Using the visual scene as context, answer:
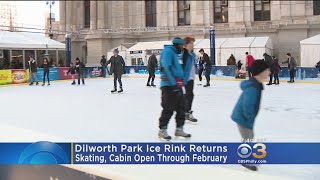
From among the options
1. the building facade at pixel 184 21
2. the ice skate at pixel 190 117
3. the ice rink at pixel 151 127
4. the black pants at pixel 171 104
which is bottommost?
the ice rink at pixel 151 127

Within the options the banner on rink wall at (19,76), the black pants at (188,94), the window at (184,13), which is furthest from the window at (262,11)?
the black pants at (188,94)

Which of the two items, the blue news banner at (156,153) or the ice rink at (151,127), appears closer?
the blue news banner at (156,153)

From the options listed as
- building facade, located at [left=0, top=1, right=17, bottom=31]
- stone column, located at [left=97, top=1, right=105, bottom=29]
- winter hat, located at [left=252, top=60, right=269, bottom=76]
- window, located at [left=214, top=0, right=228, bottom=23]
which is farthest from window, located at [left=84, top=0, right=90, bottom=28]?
winter hat, located at [left=252, top=60, right=269, bottom=76]

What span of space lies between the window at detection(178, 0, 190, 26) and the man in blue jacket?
2861 centimetres

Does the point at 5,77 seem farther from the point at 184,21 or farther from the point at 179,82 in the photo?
the point at 184,21

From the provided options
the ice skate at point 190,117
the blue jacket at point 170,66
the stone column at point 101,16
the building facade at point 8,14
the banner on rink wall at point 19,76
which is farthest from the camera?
the stone column at point 101,16

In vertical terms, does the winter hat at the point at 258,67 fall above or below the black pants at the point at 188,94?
above

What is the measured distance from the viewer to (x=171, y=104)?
444 centimetres

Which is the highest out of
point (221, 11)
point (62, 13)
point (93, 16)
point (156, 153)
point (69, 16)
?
point (62, 13)

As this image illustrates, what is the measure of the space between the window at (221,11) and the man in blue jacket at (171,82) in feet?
88.8

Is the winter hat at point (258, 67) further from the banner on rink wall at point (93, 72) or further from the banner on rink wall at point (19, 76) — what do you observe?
the banner on rink wall at point (93, 72)

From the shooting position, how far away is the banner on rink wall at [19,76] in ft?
57.0

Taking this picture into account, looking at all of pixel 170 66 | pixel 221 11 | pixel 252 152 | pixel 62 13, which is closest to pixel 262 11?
pixel 221 11

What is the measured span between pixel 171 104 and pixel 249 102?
4.50ft
